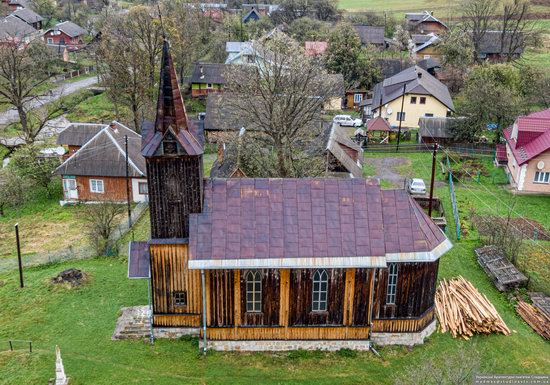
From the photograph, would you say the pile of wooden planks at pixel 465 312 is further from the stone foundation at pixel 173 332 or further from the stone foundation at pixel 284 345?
the stone foundation at pixel 173 332

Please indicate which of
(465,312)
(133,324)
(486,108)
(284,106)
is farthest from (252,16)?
(465,312)

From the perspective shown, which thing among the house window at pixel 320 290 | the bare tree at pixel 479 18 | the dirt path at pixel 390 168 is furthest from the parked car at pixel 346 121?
the house window at pixel 320 290

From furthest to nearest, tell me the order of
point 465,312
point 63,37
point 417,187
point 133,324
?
point 63,37
point 417,187
point 465,312
point 133,324

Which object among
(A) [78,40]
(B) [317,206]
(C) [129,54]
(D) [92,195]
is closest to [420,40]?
(C) [129,54]

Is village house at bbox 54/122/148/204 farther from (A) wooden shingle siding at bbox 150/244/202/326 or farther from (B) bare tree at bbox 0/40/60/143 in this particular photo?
(A) wooden shingle siding at bbox 150/244/202/326

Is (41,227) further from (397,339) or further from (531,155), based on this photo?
(531,155)

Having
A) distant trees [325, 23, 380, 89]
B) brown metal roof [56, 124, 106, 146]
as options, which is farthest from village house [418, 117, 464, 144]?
brown metal roof [56, 124, 106, 146]
